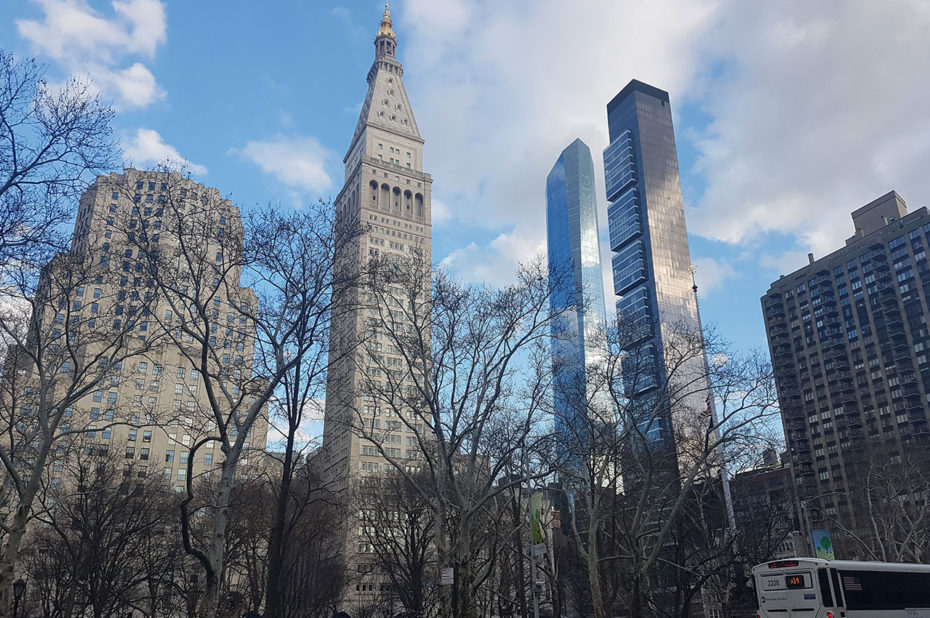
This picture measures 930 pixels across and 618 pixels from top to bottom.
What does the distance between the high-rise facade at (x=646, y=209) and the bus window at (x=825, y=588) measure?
12970 centimetres

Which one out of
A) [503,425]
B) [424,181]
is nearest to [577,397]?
[503,425]

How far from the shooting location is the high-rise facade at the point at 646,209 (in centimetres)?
16088

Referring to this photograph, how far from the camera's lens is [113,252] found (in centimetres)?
2131

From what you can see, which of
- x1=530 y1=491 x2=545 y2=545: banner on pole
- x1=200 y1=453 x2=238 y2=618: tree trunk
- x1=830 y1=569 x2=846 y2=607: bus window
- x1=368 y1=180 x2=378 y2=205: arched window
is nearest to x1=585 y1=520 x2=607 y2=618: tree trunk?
x1=530 y1=491 x2=545 y2=545: banner on pole

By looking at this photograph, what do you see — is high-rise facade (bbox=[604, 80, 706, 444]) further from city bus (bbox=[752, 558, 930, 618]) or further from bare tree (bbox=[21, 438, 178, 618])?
bare tree (bbox=[21, 438, 178, 618])

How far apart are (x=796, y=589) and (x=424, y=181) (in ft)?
381

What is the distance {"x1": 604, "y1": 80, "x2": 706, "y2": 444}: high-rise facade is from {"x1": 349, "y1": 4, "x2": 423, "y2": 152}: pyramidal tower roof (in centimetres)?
6475

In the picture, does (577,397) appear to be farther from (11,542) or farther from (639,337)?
(11,542)

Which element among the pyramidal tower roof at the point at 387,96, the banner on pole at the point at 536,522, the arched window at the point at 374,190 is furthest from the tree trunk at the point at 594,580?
the pyramidal tower roof at the point at 387,96

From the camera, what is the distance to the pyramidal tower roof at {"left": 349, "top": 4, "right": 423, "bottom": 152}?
133250 millimetres

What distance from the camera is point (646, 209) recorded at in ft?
558

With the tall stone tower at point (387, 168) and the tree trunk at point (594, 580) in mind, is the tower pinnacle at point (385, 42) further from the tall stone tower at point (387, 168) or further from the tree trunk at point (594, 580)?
the tree trunk at point (594, 580)

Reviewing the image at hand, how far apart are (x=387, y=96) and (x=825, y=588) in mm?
130500

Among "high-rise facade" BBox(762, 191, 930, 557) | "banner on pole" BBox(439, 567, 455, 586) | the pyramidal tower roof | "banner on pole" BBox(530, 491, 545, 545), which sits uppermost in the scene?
the pyramidal tower roof
